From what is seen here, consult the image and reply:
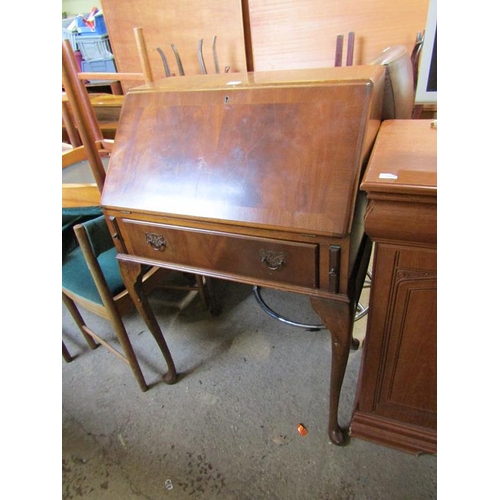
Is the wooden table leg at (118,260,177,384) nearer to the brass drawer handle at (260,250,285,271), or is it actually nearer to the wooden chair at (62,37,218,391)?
the wooden chair at (62,37,218,391)

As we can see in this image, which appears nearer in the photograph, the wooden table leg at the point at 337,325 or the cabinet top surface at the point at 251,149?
→ the cabinet top surface at the point at 251,149

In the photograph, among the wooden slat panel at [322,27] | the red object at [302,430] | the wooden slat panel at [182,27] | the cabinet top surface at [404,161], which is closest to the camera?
the cabinet top surface at [404,161]

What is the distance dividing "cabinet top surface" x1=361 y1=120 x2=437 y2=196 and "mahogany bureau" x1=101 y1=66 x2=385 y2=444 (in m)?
0.03

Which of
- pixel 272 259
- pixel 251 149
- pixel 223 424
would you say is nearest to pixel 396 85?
pixel 251 149

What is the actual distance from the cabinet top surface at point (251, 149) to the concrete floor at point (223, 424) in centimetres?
81

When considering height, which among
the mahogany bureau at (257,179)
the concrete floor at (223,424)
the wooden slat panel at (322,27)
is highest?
the wooden slat panel at (322,27)

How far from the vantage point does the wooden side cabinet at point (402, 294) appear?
0.64m

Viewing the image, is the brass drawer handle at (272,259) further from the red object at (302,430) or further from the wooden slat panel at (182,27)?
the wooden slat panel at (182,27)

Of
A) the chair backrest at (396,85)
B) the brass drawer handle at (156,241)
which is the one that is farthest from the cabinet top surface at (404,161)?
the brass drawer handle at (156,241)

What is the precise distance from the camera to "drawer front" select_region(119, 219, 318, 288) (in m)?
0.77

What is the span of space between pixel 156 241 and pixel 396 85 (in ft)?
2.67

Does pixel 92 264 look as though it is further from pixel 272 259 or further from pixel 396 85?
pixel 396 85

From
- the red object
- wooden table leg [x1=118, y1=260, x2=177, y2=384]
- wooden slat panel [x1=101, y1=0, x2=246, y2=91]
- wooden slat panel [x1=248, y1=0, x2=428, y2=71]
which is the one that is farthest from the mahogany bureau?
wooden slat panel [x1=101, y1=0, x2=246, y2=91]

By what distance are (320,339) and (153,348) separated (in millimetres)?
761
